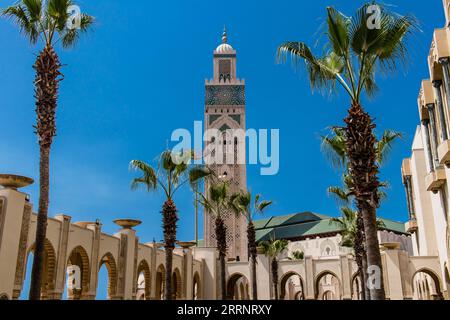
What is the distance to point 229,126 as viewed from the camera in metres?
62.0

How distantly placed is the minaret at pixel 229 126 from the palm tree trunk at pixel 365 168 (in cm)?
4610

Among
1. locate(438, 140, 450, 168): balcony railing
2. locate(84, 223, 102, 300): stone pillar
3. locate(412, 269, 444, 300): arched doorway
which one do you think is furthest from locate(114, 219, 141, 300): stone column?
locate(412, 269, 444, 300): arched doorway

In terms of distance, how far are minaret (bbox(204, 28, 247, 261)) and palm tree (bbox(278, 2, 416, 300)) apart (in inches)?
1804

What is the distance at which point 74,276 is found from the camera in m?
→ 23.1

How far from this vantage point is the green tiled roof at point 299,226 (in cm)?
6606

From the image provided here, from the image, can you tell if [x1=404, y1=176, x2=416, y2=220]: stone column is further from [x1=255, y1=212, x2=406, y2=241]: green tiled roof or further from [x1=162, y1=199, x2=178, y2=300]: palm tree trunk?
[x1=255, y1=212, x2=406, y2=241]: green tiled roof

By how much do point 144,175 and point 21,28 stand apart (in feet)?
23.8

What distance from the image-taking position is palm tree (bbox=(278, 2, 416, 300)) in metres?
11.0

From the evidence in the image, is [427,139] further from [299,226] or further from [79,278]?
[299,226]

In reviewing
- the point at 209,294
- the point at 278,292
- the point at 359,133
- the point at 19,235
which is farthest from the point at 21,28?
the point at 278,292

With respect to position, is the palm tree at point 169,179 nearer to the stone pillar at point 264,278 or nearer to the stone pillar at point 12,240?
the stone pillar at point 12,240

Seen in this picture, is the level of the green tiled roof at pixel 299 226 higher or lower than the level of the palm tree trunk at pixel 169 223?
higher

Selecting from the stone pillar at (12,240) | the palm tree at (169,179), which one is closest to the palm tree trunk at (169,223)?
the palm tree at (169,179)

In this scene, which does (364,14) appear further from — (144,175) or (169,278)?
(169,278)
